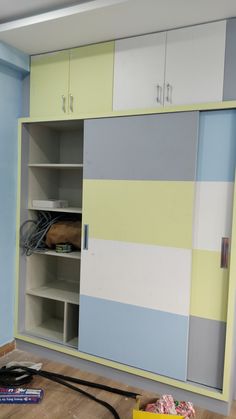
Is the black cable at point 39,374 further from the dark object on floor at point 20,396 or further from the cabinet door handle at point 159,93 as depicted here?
the cabinet door handle at point 159,93

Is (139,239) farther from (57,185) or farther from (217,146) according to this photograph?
(57,185)

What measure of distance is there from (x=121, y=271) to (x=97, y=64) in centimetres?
151

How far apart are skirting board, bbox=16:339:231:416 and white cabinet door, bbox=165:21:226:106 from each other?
1.89 metres

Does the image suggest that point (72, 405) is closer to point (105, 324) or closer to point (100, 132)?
point (105, 324)

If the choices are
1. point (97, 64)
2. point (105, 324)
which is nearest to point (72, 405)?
point (105, 324)

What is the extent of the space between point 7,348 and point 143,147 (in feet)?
6.57

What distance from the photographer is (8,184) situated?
8.66 ft

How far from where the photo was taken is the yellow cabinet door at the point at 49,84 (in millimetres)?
2490

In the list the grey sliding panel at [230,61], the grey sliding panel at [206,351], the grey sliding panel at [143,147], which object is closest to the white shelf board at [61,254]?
the grey sliding panel at [143,147]

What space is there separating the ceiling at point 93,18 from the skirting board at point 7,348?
241 centimetres

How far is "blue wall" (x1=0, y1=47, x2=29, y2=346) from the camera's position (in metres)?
2.56

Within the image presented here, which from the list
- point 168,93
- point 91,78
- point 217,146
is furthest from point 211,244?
point 91,78

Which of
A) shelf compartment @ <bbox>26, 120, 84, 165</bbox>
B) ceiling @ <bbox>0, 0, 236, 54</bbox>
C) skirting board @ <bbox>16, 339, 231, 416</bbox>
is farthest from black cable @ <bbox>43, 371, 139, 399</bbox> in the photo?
ceiling @ <bbox>0, 0, 236, 54</bbox>

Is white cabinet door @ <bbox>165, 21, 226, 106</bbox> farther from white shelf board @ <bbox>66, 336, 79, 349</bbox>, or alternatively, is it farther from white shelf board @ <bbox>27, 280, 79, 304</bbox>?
white shelf board @ <bbox>66, 336, 79, 349</bbox>
